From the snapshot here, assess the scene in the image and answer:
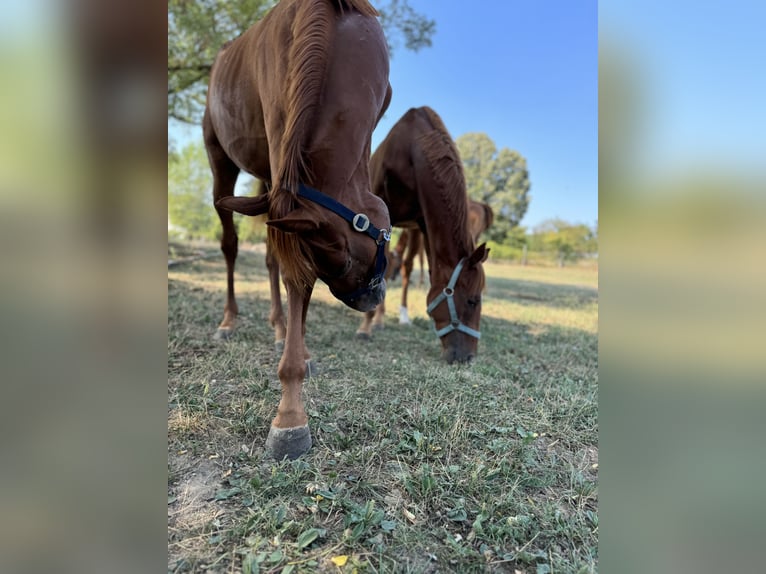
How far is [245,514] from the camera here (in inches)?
55.0

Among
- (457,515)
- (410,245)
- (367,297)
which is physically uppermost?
(410,245)

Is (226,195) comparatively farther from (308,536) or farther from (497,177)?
(497,177)

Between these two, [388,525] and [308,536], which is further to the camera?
[388,525]

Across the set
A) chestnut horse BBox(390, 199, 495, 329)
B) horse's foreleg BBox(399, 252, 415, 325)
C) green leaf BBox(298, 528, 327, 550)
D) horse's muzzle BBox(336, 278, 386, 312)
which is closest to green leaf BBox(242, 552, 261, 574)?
green leaf BBox(298, 528, 327, 550)

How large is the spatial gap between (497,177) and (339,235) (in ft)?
121

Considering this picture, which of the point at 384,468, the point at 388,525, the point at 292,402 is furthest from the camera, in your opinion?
the point at 292,402

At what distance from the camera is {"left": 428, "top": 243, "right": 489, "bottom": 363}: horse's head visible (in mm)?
3424

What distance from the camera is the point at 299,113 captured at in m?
1.54

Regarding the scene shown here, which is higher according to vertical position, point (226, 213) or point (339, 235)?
point (226, 213)

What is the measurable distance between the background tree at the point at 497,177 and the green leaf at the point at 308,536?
3419 cm

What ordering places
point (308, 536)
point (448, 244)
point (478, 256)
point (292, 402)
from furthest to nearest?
point (448, 244) < point (478, 256) < point (292, 402) < point (308, 536)

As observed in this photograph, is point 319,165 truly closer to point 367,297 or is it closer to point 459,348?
point 367,297
